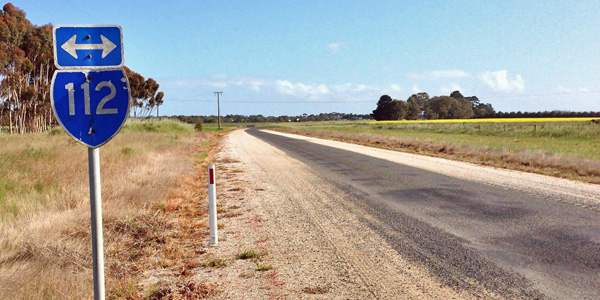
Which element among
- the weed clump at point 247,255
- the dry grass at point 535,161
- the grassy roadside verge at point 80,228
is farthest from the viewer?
the dry grass at point 535,161

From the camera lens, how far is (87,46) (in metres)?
2.85

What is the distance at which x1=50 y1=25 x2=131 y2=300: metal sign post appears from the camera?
278 centimetres

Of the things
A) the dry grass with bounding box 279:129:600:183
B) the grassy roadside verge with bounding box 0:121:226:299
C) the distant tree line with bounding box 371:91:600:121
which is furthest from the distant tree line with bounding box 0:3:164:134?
the distant tree line with bounding box 371:91:600:121

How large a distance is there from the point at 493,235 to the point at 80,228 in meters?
6.13

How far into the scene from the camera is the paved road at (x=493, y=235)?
14.4 feet

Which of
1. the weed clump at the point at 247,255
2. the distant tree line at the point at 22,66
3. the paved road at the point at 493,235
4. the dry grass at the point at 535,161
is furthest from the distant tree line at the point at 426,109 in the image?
the weed clump at the point at 247,255

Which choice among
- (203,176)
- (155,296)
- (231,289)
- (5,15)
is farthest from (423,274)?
(5,15)

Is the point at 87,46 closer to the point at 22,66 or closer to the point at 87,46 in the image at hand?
the point at 87,46

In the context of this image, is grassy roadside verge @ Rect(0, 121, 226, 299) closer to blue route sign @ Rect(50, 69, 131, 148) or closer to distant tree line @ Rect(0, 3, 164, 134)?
blue route sign @ Rect(50, 69, 131, 148)

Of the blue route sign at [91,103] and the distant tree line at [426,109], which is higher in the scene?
the distant tree line at [426,109]

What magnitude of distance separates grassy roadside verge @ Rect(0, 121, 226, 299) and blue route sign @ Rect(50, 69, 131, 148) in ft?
5.65

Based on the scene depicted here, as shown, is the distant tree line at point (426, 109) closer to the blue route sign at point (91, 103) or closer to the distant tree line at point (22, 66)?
the distant tree line at point (22, 66)

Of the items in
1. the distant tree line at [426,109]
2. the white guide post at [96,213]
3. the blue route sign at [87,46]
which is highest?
the distant tree line at [426,109]

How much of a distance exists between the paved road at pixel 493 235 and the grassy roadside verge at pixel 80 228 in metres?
2.99
